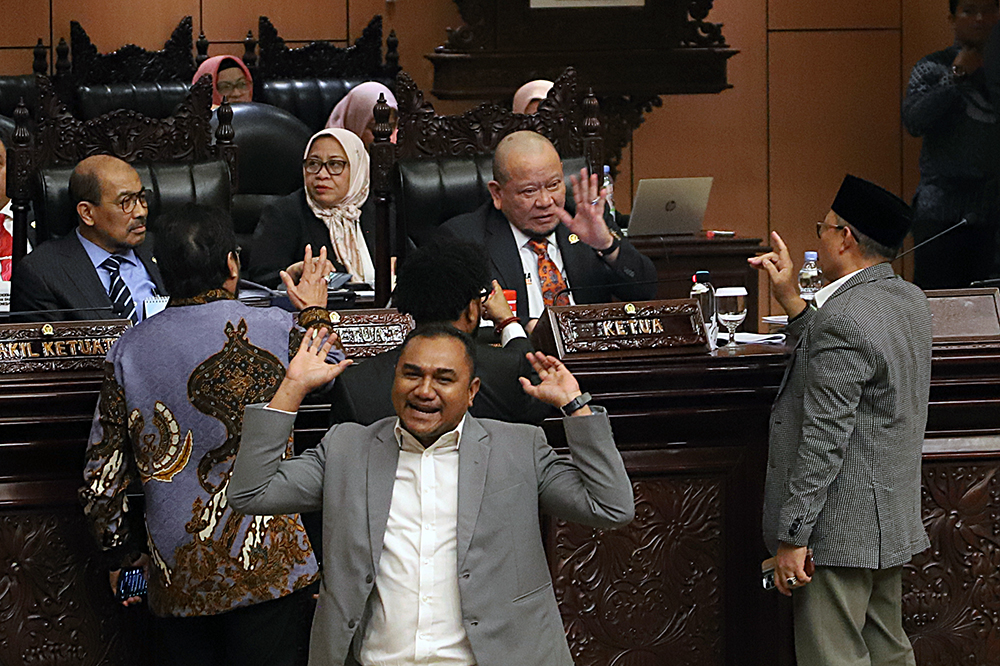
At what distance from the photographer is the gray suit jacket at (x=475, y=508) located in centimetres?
214

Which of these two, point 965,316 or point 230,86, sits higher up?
point 230,86

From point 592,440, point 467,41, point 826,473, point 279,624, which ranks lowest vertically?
point 279,624

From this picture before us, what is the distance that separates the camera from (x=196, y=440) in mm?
2531

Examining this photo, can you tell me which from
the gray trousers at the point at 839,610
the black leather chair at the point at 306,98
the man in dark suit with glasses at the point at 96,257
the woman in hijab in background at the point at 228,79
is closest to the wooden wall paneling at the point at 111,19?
the black leather chair at the point at 306,98

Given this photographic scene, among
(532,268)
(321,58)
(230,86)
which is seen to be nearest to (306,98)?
(321,58)

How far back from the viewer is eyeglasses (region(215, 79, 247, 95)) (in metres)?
6.46

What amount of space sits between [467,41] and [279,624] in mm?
4532

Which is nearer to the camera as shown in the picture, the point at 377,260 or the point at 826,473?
the point at 826,473

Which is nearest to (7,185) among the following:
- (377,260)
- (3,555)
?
(377,260)

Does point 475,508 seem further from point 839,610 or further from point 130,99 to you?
point 130,99

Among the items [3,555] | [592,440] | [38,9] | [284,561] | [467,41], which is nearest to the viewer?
[592,440]

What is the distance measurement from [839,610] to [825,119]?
5.54m

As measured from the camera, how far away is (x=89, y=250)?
3.50 meters

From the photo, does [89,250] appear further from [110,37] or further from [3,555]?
[110,37]
